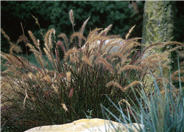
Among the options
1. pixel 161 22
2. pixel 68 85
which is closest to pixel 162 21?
pixel 161 22

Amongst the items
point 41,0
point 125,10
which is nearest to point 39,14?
point 41,0

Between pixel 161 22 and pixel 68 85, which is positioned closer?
pixel 68 85

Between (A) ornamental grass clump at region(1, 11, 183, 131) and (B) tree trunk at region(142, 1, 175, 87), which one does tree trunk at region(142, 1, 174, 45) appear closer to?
(B) tree trunk at region(142, 1, 175, 87)

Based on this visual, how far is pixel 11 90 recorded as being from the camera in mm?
3354

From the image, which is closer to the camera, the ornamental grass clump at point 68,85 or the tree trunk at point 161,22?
the ornamental grass clump at point 68,85

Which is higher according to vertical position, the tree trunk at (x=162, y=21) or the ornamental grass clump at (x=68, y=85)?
Result: the tree trunk at (x=162, y=21)

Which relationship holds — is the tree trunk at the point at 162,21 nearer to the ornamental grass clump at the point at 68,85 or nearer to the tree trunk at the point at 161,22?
the tree trunk at the point at 161,22

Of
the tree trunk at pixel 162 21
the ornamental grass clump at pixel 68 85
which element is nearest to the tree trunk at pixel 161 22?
the tree trunk at pixel 162 21

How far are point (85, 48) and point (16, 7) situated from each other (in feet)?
23.6

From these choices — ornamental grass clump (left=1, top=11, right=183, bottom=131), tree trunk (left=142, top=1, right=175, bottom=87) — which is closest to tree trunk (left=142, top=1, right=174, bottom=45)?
tree trunk (left=142, top=1, right=175, bottom=87)

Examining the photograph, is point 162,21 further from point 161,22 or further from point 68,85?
point 68,85

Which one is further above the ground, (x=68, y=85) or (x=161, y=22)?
(x=161, y=22)

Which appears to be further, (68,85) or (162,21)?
(162,21)

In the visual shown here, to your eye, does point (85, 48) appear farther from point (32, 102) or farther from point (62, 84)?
point (32, 102)
